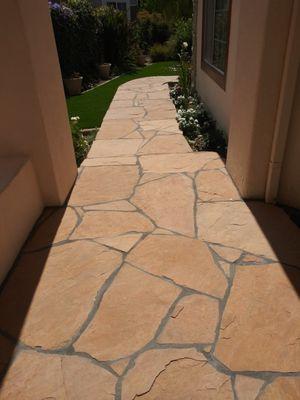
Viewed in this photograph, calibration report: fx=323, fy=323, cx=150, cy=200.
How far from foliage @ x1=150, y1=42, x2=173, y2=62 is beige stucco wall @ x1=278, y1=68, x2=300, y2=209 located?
12695 millimetres

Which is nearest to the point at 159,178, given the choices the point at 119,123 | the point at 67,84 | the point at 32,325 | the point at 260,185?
the point at 260,185

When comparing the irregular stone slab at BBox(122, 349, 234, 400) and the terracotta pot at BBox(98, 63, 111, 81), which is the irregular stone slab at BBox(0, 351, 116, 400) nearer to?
the irregular stone slab at BBox(122, 349, 234, 400)

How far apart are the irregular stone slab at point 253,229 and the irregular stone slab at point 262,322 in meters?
0.22

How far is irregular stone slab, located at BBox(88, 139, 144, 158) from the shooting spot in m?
4.84

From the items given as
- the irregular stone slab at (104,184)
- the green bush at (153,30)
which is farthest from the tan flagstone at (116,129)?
the green bush at (153,30)

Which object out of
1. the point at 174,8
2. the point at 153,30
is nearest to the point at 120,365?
the point at 153,30

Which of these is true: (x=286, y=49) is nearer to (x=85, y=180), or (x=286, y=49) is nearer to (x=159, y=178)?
(x=159, y=178)

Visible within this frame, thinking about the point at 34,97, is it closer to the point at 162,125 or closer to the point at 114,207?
the point at 114,207

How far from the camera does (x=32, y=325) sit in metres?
2.19

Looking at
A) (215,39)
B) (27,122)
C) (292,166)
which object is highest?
(215,39)

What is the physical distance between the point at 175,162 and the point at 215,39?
9.49 feet

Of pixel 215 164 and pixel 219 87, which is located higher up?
pixel 219 87

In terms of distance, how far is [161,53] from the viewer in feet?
47.6

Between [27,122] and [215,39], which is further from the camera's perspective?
[215,39]
